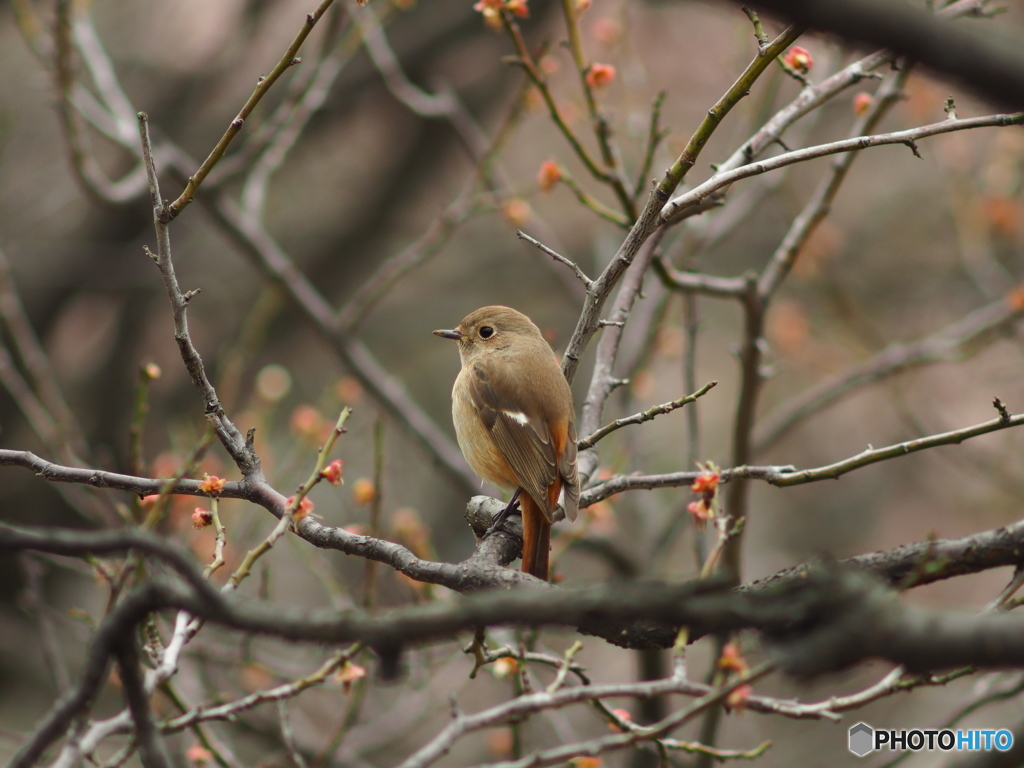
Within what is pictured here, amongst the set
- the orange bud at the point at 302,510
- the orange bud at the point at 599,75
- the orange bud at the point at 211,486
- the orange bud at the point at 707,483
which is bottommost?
the orange bud at the point at 302,510

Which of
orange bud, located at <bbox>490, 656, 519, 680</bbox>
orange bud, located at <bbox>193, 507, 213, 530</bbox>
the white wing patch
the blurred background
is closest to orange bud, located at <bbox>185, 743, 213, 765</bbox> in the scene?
orange bud, located at <bbox>193, 507, 213, 530</bbox>

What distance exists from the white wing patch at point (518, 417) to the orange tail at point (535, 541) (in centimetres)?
75

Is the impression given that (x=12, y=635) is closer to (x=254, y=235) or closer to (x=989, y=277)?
(x=254, y=235)

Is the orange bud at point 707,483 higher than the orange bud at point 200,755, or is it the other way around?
the orange bud at point 707,483

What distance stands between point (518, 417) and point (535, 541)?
1.00 metres

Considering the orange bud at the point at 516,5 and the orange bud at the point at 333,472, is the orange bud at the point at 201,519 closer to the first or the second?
the orange bud at the point at 333,472

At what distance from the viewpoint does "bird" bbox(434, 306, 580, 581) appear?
328 centimetres

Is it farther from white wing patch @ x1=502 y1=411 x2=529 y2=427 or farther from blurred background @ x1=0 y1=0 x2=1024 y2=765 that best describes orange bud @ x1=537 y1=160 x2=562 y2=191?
white wing patch @ x1=502 y1=411 x2=529 y2=427

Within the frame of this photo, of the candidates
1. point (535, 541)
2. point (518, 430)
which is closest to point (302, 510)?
point (535, 541)

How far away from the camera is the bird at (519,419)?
3.28 meters

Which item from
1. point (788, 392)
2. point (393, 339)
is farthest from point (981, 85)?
point (788, 392)

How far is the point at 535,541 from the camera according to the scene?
10.4ft

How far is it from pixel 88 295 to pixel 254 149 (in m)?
3.05

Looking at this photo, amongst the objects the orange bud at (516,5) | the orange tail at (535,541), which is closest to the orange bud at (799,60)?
the orange bud at (516,5)
